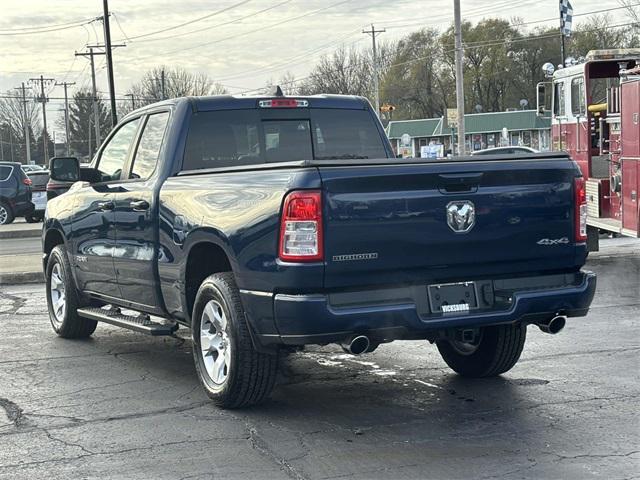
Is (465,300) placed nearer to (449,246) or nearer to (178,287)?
(449,246)

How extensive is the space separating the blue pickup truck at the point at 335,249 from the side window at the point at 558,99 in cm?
1005

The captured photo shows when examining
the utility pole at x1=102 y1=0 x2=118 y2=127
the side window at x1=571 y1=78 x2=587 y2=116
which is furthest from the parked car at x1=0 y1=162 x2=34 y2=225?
the side window at x1=571 y1=78 x2=587 y2=116

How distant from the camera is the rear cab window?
741cm

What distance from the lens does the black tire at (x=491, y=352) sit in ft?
22.8

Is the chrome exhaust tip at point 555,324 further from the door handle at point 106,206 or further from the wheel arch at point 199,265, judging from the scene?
the door handle at point 106,206

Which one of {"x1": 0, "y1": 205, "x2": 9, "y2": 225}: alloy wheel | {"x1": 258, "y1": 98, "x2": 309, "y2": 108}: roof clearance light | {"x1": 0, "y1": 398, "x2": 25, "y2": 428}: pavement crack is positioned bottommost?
{"x1": 0, "y1": 398, "x2": 25, "y2": 428}: pavement crack

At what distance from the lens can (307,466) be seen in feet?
16.6

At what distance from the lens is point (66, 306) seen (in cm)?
898

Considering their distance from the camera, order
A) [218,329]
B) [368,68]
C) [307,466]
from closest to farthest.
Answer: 1. [307,466]
2. [218,329]
3. [368,68]

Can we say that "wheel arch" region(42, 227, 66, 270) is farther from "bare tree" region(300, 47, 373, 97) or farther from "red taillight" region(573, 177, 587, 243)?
"bare tree" region(300, 47, 373, 97)

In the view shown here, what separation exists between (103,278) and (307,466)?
3610 mm

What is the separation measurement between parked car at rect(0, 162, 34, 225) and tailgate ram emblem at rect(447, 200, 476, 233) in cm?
2336

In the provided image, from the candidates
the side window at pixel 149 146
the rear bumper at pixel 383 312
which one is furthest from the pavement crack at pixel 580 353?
the side window at pixel 149 146

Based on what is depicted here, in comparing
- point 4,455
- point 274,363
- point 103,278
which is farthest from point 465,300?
point 103,278
